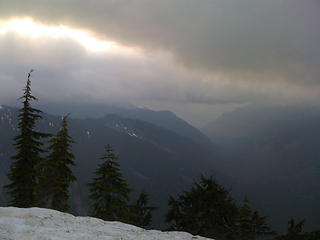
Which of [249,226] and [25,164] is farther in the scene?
[25,164]

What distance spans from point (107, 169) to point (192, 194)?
833 centimetres

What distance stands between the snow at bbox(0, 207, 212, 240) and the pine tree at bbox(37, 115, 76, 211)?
1173 centimetres

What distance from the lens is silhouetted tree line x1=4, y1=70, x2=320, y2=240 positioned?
566 inches

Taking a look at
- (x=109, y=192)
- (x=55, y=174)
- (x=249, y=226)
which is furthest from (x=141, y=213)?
(x=249, y=226)

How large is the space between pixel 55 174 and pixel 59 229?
1384cm

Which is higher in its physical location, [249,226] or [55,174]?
[55,174]

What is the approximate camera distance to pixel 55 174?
68.0 feet

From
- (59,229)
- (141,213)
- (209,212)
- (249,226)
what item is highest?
(209,212)

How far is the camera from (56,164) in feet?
66.6

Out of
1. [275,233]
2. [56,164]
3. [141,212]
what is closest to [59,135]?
[56,164]

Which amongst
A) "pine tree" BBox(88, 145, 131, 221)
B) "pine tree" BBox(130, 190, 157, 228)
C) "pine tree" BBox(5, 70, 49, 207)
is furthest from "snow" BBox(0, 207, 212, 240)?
"pine tree" BBox(5, 70, 49, 207)

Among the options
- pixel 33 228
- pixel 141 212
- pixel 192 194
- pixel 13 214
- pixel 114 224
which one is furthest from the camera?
pixel 141 212

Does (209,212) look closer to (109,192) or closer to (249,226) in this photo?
(249,226)

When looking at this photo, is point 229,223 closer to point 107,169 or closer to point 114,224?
point 114,224
